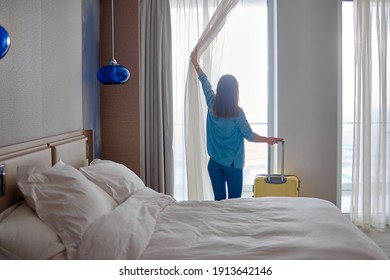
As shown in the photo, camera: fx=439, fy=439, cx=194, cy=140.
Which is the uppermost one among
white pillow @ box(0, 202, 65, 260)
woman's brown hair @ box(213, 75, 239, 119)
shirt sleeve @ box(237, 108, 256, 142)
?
woman's brown hair @ box(213, 75, 239, 119)

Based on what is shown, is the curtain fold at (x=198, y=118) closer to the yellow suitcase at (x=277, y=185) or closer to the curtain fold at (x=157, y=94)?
the curtain fold at (x=157, y=94)

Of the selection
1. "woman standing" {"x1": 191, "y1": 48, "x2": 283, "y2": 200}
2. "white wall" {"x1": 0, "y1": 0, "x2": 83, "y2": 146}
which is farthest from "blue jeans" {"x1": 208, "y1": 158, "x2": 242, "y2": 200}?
"white wall" {"x1": 0, "y1": 0, "x2": 83, "y2": 146}

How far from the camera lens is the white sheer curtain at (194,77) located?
134 inches

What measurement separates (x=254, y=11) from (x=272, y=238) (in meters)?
2.54

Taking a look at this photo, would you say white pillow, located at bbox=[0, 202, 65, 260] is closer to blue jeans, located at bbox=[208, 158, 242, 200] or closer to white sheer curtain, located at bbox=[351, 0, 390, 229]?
blue jeans, located at bbox=[208, 158, 242, 200]

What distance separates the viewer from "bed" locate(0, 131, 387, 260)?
1.48 m

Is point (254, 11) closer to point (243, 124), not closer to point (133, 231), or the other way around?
point (243, 124)

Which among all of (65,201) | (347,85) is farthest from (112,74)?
(347,85)

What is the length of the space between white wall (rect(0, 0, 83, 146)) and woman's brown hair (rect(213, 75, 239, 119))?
0.92 meters

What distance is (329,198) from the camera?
375 centimetres

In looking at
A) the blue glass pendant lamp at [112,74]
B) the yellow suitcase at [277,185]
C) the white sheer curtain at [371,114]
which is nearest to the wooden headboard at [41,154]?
the blue glass pendant lamp at [112,74]

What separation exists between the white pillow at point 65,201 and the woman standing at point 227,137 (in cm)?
134

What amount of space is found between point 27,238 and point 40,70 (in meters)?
0.98
